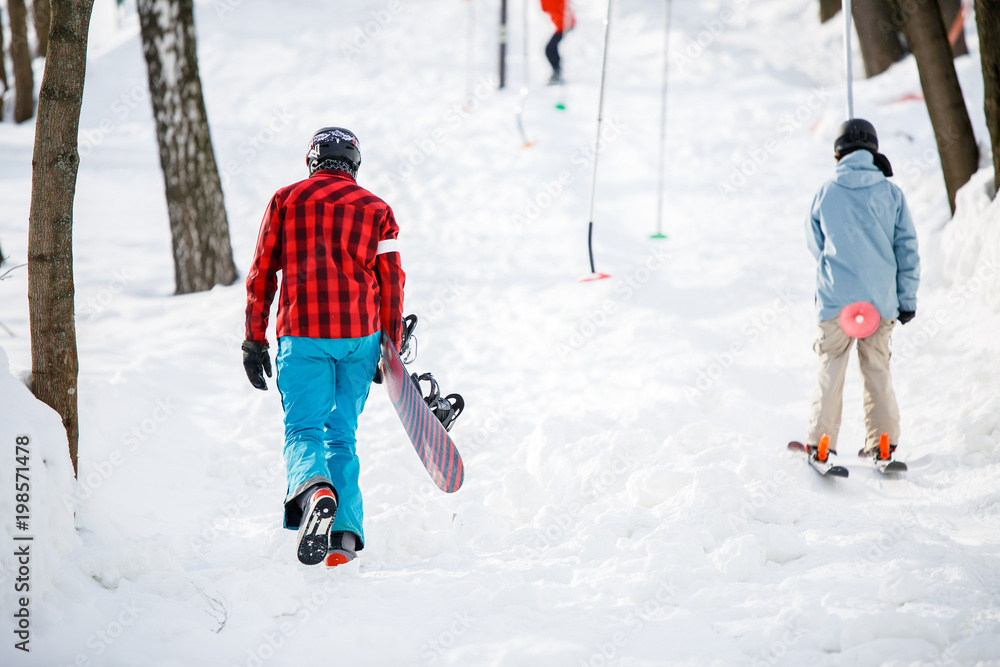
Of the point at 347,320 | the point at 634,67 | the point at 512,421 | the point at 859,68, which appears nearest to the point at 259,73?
the point at 634,67

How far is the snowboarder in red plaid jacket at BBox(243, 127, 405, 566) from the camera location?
9.58 feet

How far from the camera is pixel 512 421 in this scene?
4.98 m

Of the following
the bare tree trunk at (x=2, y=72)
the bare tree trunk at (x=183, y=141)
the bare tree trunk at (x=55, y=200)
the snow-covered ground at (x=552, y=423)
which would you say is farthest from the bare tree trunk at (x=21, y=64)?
the bare tree trunk at (x=55, y=200)

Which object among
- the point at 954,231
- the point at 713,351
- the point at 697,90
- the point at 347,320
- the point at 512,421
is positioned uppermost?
the point at 697,90

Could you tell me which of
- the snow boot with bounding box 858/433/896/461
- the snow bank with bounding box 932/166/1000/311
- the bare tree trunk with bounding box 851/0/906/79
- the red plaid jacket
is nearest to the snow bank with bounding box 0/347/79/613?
the red plaid jacket

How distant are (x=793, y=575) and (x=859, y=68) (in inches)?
461

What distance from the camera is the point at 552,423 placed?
4555 mm

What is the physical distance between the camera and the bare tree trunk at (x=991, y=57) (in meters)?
4.80

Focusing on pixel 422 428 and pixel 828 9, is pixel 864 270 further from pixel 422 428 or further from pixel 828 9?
pixel 828 9

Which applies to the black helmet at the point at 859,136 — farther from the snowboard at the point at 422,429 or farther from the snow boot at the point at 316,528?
the snow boot at the point at 316,528

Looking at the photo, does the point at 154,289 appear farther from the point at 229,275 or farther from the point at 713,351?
the point at 713,351

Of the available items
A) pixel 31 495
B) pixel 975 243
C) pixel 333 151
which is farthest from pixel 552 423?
pixel 975 243

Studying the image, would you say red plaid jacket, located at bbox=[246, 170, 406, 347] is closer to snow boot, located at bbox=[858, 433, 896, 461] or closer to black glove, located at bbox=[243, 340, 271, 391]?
black glove, located at bbox=[243, 340, 271, 391]

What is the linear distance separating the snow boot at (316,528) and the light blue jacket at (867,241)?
2902 mm
